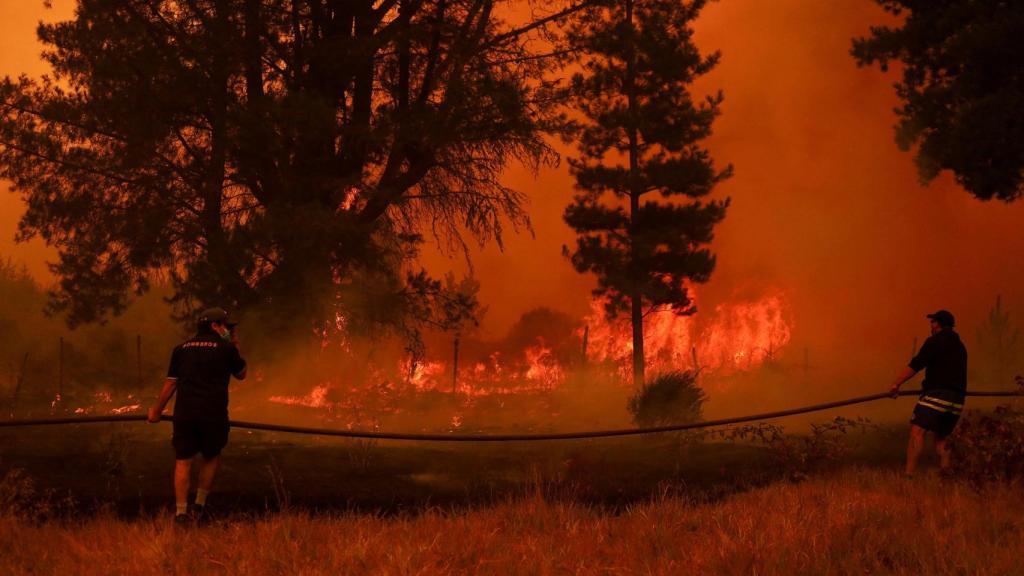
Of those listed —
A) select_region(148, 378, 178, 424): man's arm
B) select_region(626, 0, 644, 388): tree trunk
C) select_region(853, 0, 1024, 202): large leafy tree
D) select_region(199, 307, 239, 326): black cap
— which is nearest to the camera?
select_region(148, 378, 178, 424): man's arm

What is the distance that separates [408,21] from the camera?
15.6 m

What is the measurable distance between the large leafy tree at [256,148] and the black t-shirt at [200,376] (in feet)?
19.6

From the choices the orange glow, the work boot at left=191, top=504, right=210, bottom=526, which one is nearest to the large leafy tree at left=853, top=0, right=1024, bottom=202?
the work boot at left=191, top=504, right=210, bottom=526

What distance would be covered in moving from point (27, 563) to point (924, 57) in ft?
48.1

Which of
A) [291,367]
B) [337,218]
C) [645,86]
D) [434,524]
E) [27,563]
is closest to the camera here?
[27,563]

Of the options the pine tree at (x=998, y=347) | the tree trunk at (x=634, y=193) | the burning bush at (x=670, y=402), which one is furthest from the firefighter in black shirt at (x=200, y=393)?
the pine tree at (x=998, y=347)

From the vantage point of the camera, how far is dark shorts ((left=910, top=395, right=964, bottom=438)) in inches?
348

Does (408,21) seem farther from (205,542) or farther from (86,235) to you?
(205,542)

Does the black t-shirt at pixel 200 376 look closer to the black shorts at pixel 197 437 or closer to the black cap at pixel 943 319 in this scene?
the black shorts at pixel 197 437

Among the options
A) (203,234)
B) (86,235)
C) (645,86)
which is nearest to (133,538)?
(203,234)

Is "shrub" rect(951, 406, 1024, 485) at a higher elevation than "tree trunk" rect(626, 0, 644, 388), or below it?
below

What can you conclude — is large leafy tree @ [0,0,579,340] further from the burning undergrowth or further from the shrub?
the shrub

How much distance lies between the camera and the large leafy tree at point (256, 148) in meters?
13.7

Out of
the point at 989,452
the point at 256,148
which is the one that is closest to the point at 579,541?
Answer: the point at 989,452
